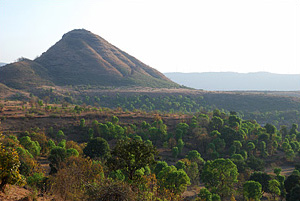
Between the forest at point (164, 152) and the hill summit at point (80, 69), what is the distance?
74.9 m

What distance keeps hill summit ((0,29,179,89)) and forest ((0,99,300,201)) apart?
74918mm

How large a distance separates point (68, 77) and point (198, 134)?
367ft

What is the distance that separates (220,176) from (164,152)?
1972 cm

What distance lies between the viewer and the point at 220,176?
36219 mm

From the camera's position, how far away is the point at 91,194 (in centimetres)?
1309

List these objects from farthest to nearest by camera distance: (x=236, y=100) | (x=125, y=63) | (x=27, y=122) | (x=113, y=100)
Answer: (x=125, y=63) < (x=236, y=100) < (x=113, y=100) < (x=27, y=122)

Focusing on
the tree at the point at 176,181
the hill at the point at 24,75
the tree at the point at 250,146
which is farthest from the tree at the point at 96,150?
the hill at the point at 24,75

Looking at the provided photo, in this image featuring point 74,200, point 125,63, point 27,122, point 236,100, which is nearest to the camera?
point 74,200

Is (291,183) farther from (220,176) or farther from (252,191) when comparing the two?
(220,176)

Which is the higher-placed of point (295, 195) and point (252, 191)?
point (295, 195)

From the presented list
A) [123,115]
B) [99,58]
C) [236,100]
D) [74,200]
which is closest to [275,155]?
[123,115]

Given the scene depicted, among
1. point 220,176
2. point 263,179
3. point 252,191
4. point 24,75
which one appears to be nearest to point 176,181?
point 220,176

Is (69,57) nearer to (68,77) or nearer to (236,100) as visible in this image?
(68,77)

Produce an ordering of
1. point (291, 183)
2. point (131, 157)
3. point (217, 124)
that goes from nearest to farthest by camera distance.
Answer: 1. point (131, 157)
2. point (291, 183)
3. point (217, 124)
